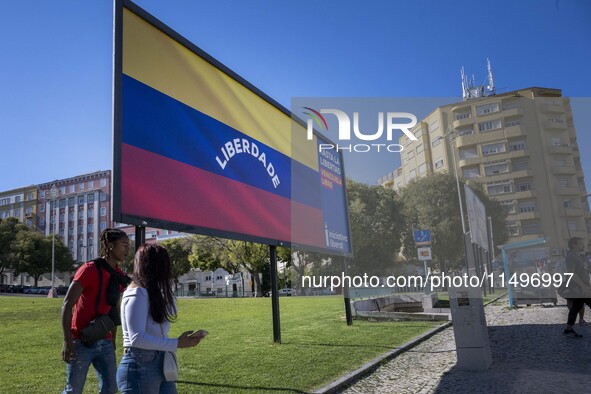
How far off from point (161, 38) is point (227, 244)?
3048cm

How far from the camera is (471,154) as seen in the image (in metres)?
5.45

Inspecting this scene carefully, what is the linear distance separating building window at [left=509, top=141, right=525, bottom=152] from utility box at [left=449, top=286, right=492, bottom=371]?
2.02 m

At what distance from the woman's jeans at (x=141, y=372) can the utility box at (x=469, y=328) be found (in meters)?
4.62

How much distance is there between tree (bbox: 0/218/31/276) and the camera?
50750 mm

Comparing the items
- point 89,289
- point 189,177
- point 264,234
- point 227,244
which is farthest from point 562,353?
point 227,244

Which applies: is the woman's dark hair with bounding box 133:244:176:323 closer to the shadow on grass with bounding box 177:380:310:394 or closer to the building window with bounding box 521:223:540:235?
the shadow on grass with bounding box 177:380:310:394

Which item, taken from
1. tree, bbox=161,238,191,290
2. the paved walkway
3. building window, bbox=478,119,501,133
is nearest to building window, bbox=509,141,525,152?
building window, bbox=478,119,501,133

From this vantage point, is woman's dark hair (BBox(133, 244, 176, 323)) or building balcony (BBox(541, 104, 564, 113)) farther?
building balcony (BBox(541, 104, 564, 113))

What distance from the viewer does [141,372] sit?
2725 mm

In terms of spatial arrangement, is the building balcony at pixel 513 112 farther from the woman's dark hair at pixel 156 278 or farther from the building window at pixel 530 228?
the woman's dark hair at pixel 156 278

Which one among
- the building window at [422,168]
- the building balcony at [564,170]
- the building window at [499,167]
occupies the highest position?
the building window at [422,168]

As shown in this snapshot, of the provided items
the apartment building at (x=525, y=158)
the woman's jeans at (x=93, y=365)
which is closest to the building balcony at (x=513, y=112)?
the apartment building at (x=525, y=158)

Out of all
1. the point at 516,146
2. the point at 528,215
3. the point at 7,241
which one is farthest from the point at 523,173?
the point at 7,241

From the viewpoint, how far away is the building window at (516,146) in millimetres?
5305
